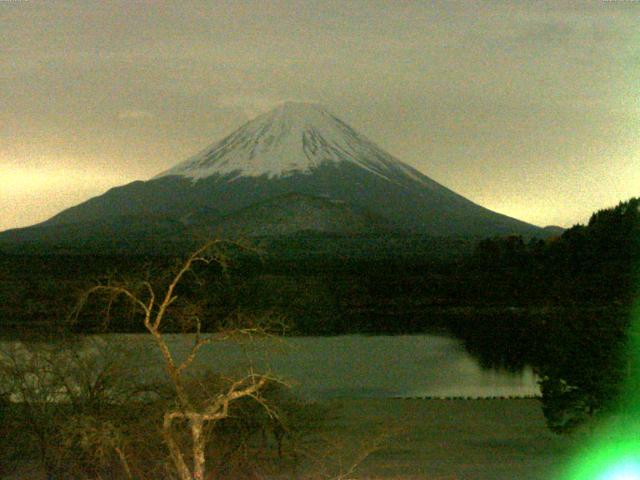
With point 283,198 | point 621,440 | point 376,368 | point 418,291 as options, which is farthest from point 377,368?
point 283,198

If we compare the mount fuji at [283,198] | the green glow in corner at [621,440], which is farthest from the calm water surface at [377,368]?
the mount fuji at [283,198]

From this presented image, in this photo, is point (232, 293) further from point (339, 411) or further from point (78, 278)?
point (339, 411)

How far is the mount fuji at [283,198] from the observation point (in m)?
111

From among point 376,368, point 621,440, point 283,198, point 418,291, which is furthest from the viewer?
point 283,198

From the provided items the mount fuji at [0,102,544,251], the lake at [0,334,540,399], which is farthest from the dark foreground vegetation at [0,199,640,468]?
the mount fuji at [0,102,544,251]

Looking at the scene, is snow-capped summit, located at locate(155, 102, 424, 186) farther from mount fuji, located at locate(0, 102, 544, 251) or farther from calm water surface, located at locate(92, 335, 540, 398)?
calm water surface, located at locate(92, 335, 540, 398)

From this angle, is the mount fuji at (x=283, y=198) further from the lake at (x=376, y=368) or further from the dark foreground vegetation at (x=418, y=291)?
the lake at (x=376, y=368)

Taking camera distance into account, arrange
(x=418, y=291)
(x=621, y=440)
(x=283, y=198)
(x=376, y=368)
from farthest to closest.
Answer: (x=283, y=198)
(x=418, y=291)
(x=376, y=368)
(x=621, y=440)

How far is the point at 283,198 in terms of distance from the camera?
12031 cm

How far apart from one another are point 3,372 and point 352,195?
380 feet

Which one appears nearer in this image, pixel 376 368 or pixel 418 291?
pixel 376 368

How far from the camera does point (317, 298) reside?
2031 inches

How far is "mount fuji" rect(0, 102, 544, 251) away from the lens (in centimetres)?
11125

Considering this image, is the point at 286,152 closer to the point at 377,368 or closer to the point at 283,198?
the point at 283,198
